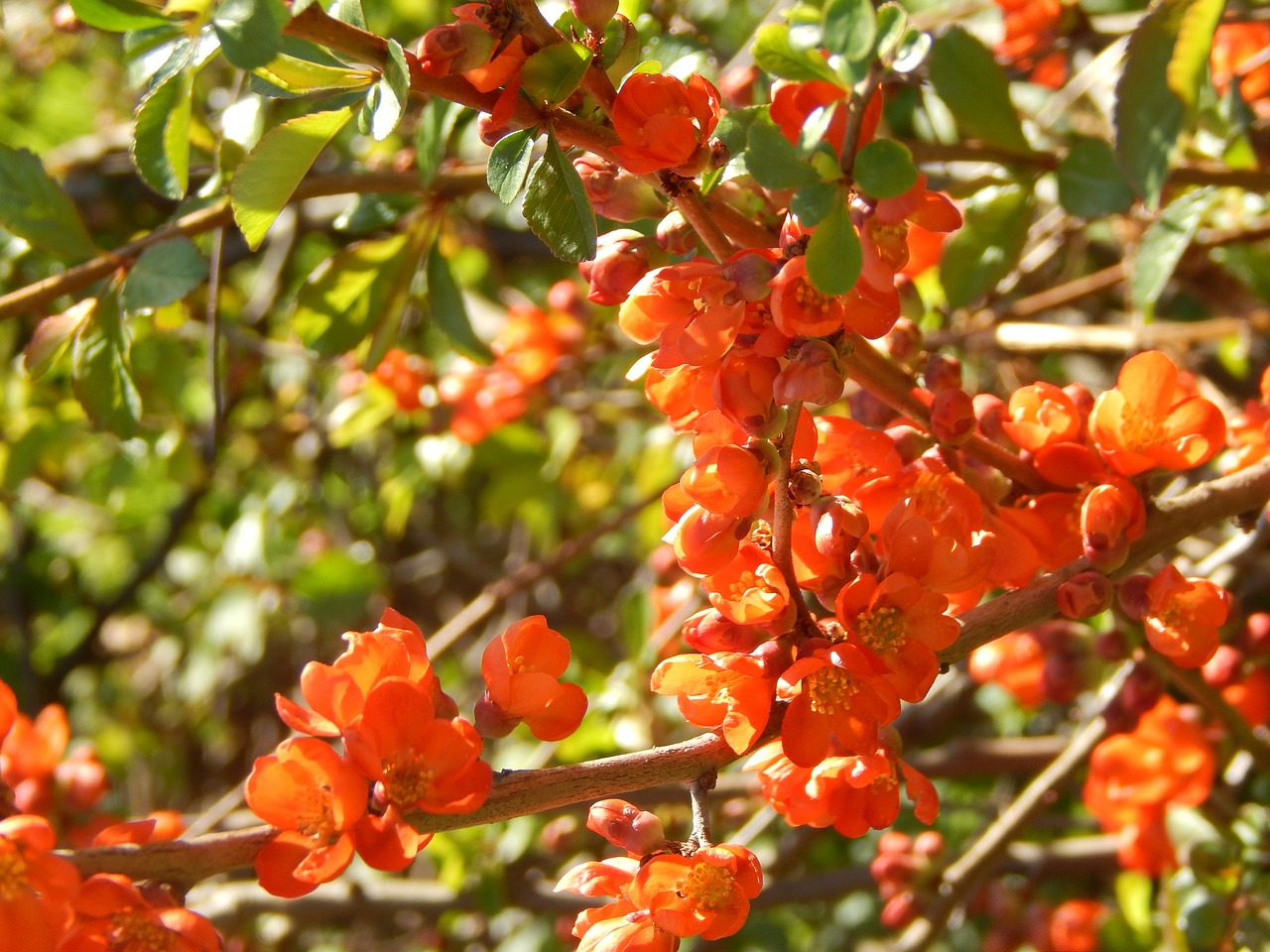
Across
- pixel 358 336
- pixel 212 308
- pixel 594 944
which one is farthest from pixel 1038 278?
pixel 594 944

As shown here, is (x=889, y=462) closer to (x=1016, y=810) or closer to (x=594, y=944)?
(x=594, y=944)

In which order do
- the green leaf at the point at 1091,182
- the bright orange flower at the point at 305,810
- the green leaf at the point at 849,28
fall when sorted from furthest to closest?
the green leaf at the point at 1091,182, the bright orange flower at the point at 305,810, the green leaf at the point at 849,28

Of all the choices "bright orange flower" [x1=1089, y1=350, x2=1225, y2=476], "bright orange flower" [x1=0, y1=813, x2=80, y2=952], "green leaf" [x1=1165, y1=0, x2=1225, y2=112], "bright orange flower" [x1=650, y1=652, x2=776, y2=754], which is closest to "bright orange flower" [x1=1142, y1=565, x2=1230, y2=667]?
"bright orange flower" [x1=1089, y1=350, x2=1225, y2=476]

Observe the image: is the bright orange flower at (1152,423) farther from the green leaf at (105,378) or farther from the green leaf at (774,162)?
the green leaf at (105,378)

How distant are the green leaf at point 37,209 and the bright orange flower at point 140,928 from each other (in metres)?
0.77

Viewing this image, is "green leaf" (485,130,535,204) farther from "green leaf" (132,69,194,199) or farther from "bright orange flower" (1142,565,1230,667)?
"bright orange flower" (1142,565,1230,667)

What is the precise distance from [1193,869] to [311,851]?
1.17 meters

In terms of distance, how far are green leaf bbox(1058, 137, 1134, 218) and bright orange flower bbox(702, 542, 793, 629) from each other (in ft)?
2.39

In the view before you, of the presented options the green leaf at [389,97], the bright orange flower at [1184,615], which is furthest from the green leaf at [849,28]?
the bright orange flower at [1184,615]

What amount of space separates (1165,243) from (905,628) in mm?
830

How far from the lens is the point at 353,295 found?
1497 millimetres

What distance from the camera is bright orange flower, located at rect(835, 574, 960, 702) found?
0.86m

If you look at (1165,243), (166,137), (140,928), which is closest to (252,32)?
(166,137)

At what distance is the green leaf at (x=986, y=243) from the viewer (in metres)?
1.48
